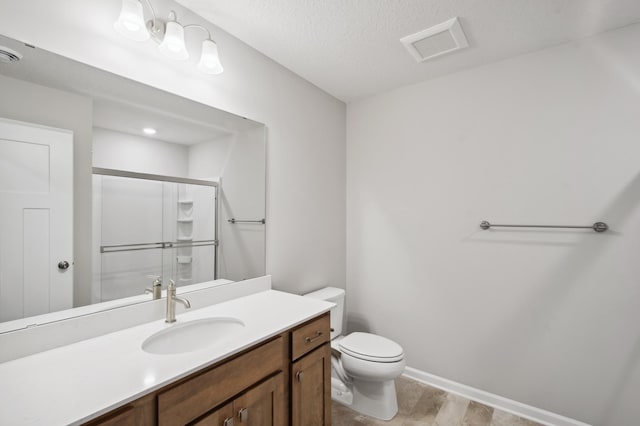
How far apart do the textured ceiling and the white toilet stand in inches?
65.3

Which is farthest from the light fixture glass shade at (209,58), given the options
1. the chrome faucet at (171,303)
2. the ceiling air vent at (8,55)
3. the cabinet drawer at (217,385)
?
the cabinet drawer at (217,385)

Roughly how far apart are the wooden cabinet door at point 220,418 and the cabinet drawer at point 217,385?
0.02 meters

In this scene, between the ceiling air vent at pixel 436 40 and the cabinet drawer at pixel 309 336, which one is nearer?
the cabinet drawer at pixel 309 336

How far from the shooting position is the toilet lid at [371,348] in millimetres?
1802

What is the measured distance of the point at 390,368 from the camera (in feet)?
5.82

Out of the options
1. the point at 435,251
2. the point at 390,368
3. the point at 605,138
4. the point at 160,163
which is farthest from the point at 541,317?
the point at 160,163

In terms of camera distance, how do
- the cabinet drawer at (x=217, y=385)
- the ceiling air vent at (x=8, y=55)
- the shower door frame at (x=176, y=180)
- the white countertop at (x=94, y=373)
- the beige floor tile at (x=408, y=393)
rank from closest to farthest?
the white countertop at (x=94, y=373) → the cabinet drawer at (x=217, y=385) → the ceiling air vent at (x=8, y=55) → the shower door frame at (x=176, y=180) → the beige floor tile at (x=408, y=393)

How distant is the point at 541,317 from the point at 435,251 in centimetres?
73

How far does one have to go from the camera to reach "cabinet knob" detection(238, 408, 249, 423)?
105 cm

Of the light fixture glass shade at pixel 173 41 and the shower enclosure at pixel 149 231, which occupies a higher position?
the light fixture glass shade at pixel 173 41

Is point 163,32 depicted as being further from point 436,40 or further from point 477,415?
point 477,415

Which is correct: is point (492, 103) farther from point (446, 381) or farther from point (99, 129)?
point (99, 129)

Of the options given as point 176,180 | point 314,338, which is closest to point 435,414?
point 314,338

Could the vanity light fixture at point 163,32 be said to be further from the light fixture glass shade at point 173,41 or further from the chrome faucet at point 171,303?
the chrome faucet at point 171,303
